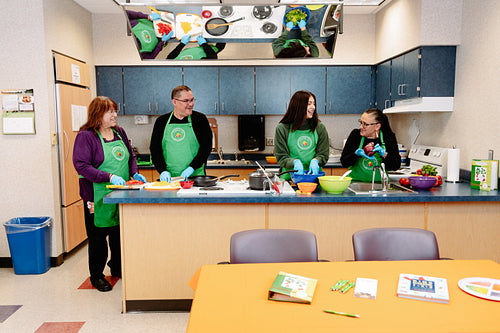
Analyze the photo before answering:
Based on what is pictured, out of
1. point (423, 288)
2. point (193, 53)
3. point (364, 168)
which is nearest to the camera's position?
point (423, 288)

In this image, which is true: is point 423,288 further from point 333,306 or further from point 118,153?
point 118,153

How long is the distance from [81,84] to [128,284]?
106 inches

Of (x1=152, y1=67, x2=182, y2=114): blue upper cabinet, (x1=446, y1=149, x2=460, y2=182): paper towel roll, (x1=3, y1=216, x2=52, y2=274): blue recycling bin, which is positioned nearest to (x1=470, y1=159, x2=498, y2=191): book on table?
(x1=446, y1=149, x2=460, y2=182): paper towel roll

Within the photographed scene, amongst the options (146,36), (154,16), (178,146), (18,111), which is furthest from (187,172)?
(18,111)

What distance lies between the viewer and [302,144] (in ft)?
11.1

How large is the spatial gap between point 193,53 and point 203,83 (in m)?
2.18

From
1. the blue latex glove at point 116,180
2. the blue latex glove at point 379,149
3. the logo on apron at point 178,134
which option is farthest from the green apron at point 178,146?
the blue latex glove at point 379,149

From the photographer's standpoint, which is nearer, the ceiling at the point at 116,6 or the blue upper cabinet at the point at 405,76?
the blue upper cabinet at the point at 405,76

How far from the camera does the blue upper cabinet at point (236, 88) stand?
5035mm

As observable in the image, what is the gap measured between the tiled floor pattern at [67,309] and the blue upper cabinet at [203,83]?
2.45 metres

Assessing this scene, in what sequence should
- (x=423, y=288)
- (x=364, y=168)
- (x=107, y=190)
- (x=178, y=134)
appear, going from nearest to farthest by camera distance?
1. (x=423, y=288)
2. (x=107, y=190)
3. (x=364, y=168)
4. (x=178, y=134)

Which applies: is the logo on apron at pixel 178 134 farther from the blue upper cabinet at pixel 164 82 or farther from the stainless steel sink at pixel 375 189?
the blue upper cabinet at pixel 164 82

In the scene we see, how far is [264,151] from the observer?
548 cm

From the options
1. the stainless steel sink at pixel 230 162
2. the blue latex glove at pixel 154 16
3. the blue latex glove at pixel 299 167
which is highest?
the blue latex glove at pixel 154 16
